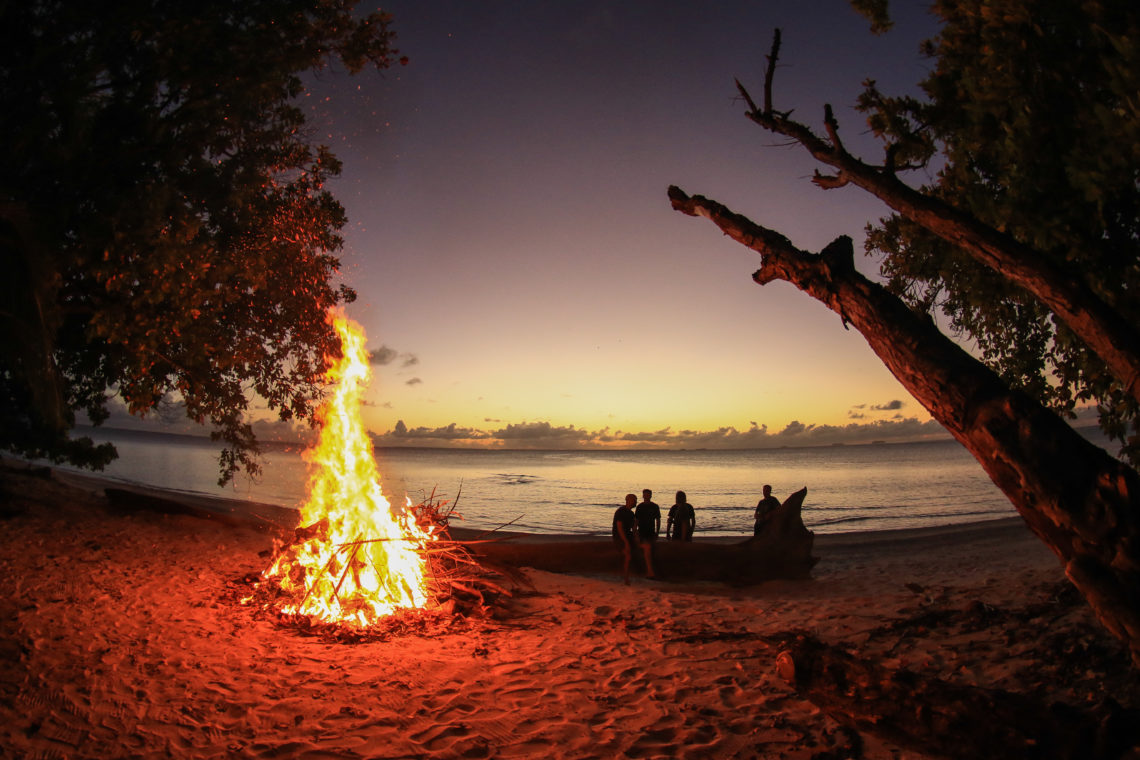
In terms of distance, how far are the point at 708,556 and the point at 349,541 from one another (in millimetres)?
6878

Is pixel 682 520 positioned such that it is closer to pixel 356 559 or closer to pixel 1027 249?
pixel 356 559

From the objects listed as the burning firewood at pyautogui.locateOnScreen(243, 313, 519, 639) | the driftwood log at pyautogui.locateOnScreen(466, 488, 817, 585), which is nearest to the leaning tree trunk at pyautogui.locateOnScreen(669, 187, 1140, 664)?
the burning firewood at pyautogui.locateOnScreen(243, 313, 519, 639)

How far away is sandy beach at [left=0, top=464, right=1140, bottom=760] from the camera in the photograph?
4.25 meters

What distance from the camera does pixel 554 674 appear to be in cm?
610

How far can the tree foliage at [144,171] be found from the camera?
7.13m

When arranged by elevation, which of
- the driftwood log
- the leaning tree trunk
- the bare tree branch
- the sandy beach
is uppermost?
the bare tree branch

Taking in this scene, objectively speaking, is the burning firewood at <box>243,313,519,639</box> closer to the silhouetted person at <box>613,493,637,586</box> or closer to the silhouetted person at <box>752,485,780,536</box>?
the silhouetted person at <box>613,493,637,586</box>

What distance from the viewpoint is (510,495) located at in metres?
44.0

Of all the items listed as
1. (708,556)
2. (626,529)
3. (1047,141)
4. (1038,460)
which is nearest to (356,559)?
(626,529)

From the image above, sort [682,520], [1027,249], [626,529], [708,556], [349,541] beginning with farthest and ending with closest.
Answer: [682,520] → [708,556] → [626,529] → [349,541] → [1027,249]

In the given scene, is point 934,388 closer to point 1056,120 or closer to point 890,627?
point 1056,120

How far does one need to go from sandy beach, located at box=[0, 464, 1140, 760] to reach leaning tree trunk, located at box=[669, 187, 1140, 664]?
3.32 feet

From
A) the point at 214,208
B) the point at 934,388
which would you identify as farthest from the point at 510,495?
the point at 934,388

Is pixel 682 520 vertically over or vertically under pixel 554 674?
over
